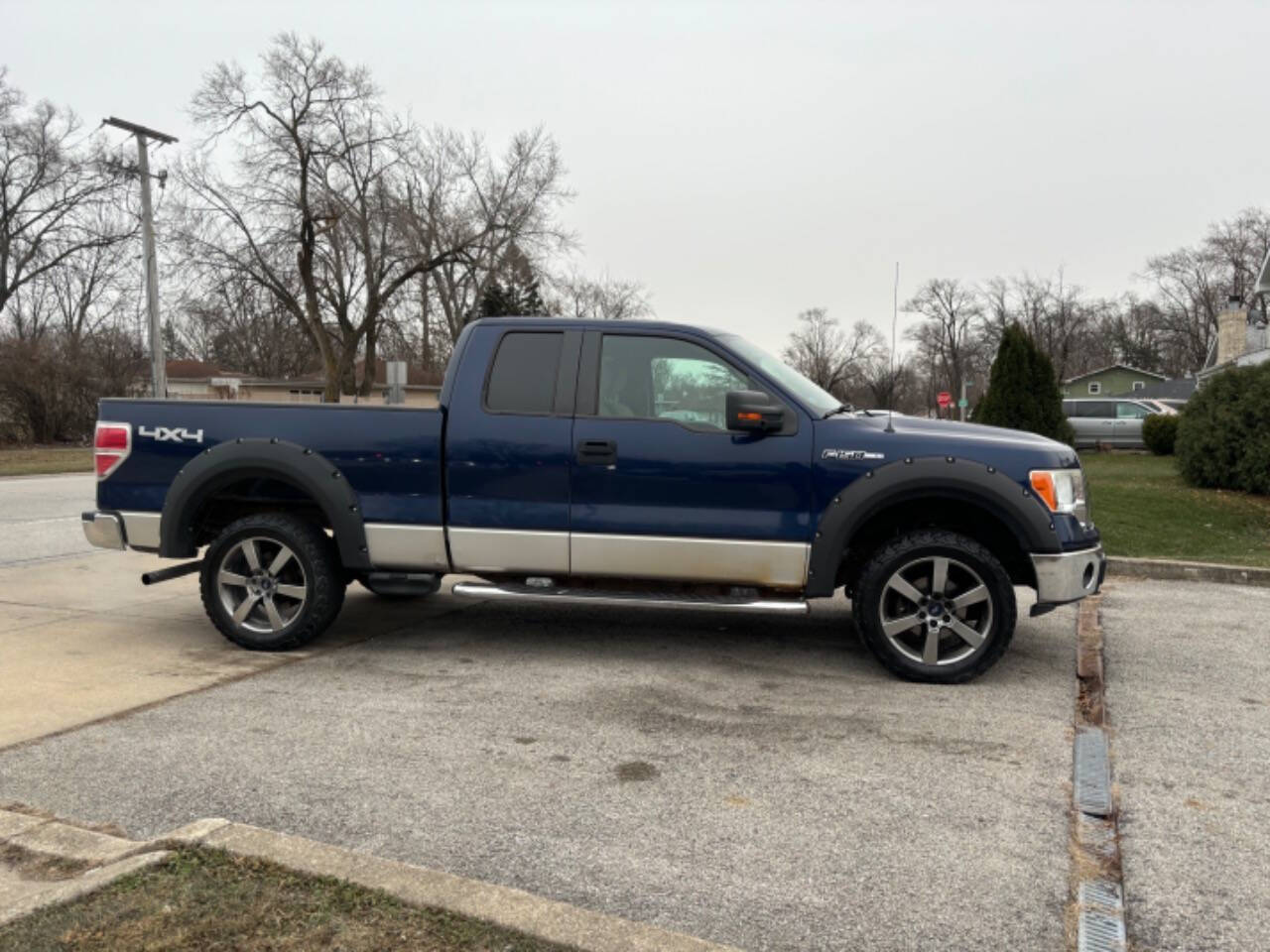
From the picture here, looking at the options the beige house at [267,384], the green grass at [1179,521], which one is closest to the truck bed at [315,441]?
the green grass at [1179,521]

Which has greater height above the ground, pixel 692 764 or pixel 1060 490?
pixel 1060 490

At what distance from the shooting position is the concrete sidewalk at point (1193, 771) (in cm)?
293

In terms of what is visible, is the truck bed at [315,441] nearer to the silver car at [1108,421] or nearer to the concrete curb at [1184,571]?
the concrete curb at [1184,571]

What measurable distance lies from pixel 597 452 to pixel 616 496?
0.26m

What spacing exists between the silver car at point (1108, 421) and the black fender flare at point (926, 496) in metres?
28.4

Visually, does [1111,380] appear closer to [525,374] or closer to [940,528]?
[940,528]

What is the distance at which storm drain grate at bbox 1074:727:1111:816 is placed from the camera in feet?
12.2

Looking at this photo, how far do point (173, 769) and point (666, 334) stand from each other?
10.9ft

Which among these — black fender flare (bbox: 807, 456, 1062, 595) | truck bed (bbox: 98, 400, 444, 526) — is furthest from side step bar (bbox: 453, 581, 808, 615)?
truck bed (bbox: 98, 400, 444, 526)

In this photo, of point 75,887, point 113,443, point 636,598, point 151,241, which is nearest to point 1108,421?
point 151,241

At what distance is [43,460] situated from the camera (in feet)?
85.7

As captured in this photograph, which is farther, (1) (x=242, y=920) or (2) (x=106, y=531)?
(2) (x=106, y=531)

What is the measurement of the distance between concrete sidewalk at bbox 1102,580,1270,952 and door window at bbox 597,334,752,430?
2.58 metres

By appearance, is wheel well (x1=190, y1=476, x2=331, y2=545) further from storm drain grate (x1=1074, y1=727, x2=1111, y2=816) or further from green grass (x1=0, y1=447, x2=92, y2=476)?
green grass (x1=0, y1=447, x2=92, y2=476)
